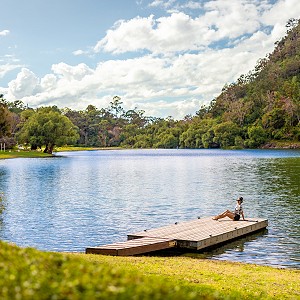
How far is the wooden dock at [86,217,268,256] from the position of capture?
2100 cm

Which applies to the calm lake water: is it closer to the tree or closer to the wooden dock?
the wooden dock

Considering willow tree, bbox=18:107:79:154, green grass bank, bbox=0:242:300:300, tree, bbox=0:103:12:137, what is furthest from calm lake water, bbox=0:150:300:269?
willow tree, bbox=18:107:79:154

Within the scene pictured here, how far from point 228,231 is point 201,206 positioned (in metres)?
14.5

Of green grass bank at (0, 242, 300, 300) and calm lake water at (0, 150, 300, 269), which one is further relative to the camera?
calm lake water at (0, 150, 300, 269)

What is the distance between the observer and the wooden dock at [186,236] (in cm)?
2100

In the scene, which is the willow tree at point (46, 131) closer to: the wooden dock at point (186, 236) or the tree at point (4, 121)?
the tree at point (4, 121)

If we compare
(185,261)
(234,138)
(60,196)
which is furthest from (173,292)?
(234,138)

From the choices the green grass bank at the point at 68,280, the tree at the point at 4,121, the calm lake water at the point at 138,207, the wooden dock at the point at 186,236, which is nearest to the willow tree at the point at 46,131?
the tree at the point at 4,121

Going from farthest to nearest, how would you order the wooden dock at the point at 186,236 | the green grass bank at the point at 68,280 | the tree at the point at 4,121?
the tree at the point at 4,121, the wooden dock at the point at 186,236, the green grass bank at the point at 68,280

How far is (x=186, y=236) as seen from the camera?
23.5 m

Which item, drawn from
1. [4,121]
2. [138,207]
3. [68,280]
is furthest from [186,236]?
[4,121]

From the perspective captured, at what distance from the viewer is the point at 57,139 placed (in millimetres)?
137125

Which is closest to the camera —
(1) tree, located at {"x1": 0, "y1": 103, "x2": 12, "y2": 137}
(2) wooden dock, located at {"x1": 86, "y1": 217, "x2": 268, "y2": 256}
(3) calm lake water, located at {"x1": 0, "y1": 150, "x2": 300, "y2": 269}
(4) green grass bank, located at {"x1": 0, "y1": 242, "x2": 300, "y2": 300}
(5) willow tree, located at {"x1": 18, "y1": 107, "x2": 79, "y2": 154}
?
(4) green grass bank, located at {"x1": 0, "y1": 242, "x2": 300, "y2": 300}

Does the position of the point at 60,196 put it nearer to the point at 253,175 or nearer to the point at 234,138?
the point at 253,175
